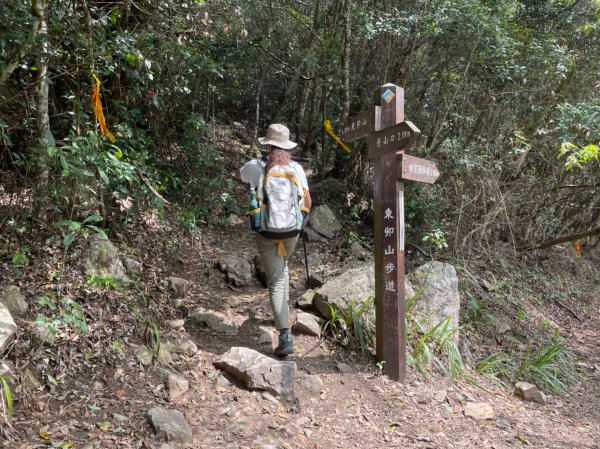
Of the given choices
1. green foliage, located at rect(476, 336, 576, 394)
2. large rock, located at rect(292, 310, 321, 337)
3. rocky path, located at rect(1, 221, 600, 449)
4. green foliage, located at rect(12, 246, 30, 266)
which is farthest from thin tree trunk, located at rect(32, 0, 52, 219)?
green foliage, located at rect(476, 336, 576, 394)

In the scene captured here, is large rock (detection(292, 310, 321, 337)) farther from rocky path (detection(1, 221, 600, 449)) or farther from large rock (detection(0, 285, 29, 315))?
large rock (detection(0, 285, 29, 315))

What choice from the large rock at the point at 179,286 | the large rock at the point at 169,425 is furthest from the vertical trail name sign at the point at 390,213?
the large rock at the point at 179,286

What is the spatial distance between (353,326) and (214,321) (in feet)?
5.06

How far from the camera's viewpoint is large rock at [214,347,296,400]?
386 centimetres

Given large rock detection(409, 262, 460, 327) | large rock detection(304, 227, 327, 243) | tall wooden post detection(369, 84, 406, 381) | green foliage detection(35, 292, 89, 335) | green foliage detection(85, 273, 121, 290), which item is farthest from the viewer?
large rock detection(304, 227, 327, 243)

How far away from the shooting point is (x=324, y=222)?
Answer: 796 centimetres

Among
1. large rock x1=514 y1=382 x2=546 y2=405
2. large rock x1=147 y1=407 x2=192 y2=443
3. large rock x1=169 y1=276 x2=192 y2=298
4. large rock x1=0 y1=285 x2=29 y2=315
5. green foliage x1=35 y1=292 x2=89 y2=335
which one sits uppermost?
large rock x1=0 y1=285 x2=29 y2=315

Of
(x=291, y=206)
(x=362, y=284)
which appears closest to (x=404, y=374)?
(x=362, y=284)

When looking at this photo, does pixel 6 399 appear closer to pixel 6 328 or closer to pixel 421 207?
pixel 6 328

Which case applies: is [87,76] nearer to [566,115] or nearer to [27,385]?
[27,385]

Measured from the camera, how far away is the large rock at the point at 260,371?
12.7ft

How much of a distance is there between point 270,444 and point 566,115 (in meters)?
6.81

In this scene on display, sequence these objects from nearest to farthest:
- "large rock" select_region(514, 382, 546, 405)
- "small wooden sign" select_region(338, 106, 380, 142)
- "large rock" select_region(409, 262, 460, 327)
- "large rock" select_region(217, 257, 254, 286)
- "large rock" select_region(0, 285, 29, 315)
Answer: "large rock" select_region(0, 285, 29, 315) < "small wooden sign" select_region(338, 106, 380, 142) < "large rock" select_region(514, 382, 546, 405) < "large rock" select_region(409, 262, 460, 327) < "large rock" select_region(217, 257, 254, 286)

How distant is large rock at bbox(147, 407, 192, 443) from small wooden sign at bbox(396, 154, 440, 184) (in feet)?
9.34
